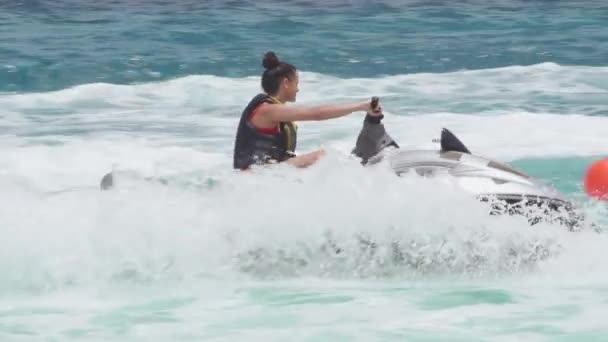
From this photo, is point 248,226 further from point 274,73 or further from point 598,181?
point 598,181

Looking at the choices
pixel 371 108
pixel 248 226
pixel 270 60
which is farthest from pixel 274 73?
pixel 248 226

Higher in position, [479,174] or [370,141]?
[370,141]

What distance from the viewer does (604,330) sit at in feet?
20.6

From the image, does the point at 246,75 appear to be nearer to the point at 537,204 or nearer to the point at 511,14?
the point at 511,14

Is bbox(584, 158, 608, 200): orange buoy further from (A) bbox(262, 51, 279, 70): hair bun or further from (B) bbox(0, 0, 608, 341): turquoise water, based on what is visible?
(A) bbox(262, 51, 279, 70): hair bun

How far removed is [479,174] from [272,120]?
124 cm

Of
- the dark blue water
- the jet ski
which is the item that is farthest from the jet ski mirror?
the dark blue water

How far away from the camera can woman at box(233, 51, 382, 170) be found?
7.36 metres

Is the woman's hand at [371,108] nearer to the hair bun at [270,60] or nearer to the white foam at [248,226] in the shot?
the white foam at [248,226]

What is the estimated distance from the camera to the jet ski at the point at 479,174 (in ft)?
23.0

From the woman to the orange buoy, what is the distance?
2588mm

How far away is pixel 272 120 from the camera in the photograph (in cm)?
740

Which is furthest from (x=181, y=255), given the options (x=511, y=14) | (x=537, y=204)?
(x=511, y=14)

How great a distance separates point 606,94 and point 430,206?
→ 11.3 m
